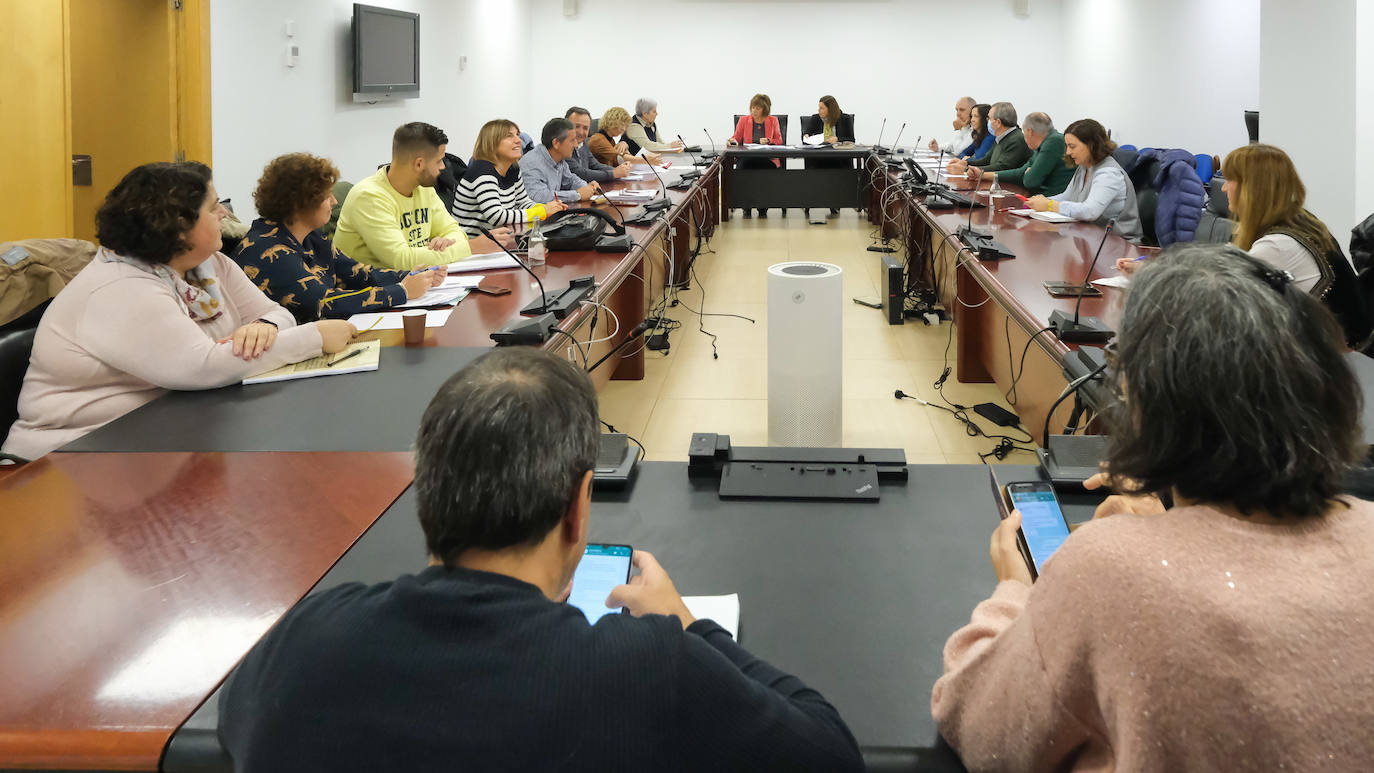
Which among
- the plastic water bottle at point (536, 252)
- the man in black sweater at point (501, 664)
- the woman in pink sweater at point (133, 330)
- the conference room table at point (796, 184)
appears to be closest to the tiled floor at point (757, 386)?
the plastic water bottle at point (536, 252)

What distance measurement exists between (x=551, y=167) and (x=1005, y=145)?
337cm

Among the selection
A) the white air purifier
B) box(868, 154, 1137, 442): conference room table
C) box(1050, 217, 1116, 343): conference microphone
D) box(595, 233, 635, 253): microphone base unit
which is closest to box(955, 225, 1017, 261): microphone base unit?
box(868, 154, 1137, 442): conference room table

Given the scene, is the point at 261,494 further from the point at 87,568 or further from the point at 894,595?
the point at 894,595

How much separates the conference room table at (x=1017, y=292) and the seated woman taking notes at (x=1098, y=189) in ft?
0.43

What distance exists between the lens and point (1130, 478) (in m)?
0.82

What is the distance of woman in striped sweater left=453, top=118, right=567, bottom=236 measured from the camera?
4.50m

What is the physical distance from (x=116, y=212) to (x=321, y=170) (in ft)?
2.48

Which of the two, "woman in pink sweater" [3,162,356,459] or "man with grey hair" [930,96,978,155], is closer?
"woman in pink sweater" [3,162,356,459]

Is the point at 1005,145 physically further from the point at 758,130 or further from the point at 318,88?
the point at 318,88

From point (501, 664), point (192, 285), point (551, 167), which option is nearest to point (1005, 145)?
point (551, 167)

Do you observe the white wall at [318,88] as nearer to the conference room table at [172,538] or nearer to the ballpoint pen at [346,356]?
the ballpoint pen at [346,356]

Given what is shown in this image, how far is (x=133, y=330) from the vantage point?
1.88m

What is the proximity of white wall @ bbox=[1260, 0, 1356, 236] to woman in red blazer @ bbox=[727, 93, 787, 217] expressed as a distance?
5168mm

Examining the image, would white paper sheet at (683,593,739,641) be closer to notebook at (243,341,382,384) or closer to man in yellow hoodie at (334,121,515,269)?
notebook at (243,341,382,384)
